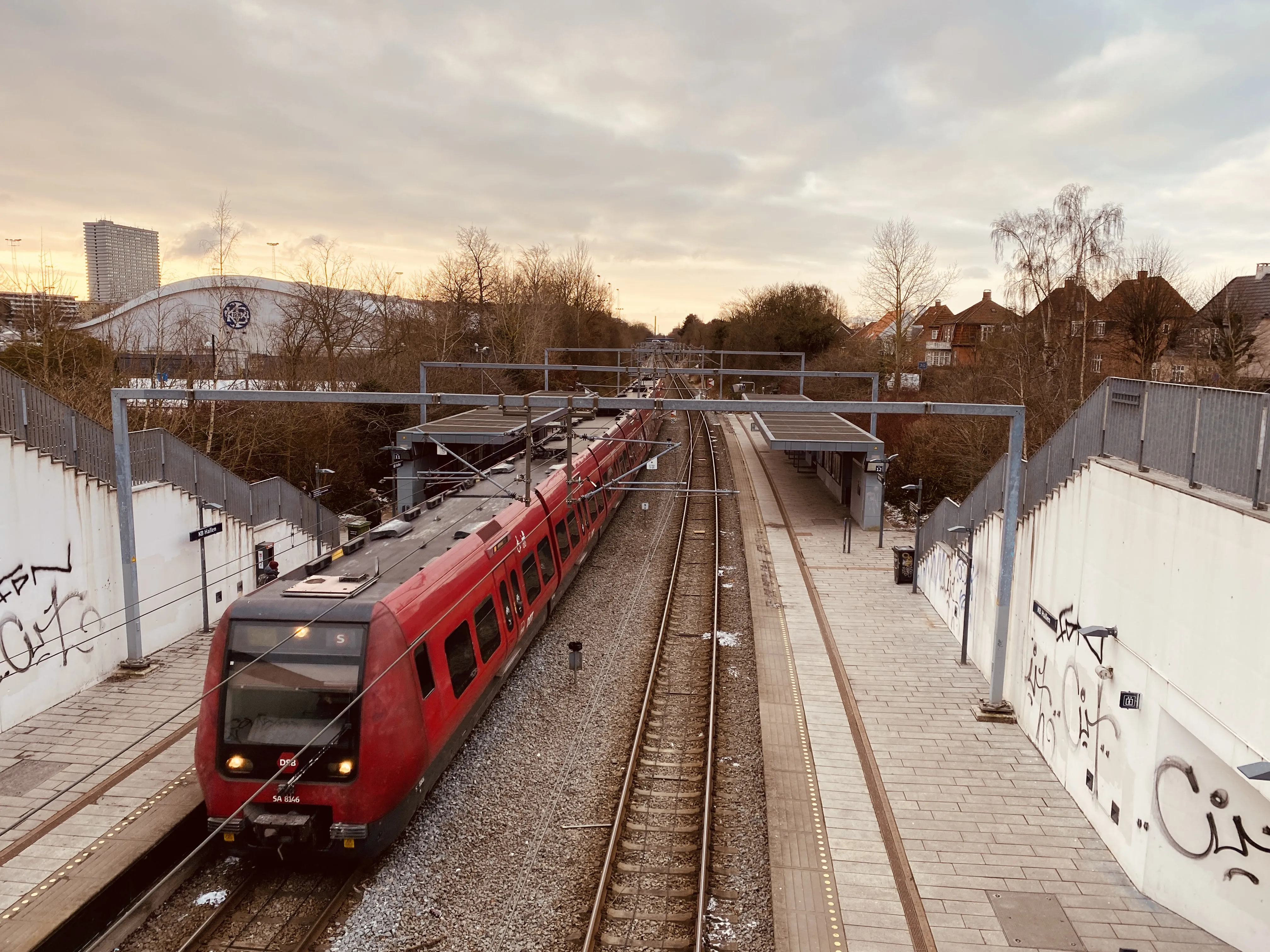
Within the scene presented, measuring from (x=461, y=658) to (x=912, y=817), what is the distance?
557cm

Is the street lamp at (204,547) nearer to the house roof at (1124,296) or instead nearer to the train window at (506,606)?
the train window at (506,606)

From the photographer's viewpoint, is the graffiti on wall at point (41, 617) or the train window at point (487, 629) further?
the graffiti on wall at point (41, 617)

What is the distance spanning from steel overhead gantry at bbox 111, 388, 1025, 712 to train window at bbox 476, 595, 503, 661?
2785mm

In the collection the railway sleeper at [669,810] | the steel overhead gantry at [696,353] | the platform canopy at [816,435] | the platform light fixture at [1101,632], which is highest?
the steel overhead gantry at [696,353]

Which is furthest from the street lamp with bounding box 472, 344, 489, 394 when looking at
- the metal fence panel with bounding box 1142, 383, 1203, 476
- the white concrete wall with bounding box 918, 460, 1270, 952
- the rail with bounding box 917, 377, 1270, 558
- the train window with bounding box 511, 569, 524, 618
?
the metal fence panel with bounding box 1142, 383, 1203, 476

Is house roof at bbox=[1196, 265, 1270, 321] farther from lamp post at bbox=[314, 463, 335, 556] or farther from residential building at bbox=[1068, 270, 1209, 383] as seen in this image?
lamp post at bbox=[314, 463, 335, 556]

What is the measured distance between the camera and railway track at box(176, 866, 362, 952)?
7.07 m

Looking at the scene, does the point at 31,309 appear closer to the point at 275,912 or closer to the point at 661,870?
the point at 275,912

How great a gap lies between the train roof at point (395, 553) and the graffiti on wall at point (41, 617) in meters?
4.31

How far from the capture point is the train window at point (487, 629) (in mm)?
10352

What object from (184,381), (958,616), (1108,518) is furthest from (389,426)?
(1108,518)

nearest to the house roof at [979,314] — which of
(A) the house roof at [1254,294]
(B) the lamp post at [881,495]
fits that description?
(A) the house roof at [1254,294]

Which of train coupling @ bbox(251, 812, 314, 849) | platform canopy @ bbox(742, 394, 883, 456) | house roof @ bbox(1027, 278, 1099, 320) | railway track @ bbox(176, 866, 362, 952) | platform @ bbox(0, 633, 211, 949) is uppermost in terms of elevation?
house roof @ bbox(1027, 278, 1099, 320)

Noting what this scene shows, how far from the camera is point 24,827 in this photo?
866 cm
